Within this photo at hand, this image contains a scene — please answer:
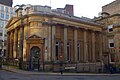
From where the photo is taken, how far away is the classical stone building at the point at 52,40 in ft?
125

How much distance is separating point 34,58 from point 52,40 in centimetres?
473

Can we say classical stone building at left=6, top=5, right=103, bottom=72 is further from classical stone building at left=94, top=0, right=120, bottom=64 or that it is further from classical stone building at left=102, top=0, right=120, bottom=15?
classical stone building at left=102, top=0, right=120, bottom=15

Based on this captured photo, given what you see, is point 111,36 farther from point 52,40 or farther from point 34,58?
point 34,58

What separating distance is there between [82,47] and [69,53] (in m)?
4.40

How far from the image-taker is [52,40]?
128ft

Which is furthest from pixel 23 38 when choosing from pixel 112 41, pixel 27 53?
pixel 112 41

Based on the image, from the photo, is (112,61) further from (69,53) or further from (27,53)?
(27,53)

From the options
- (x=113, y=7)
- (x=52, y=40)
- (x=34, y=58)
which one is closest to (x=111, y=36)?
(x=113, y=7)

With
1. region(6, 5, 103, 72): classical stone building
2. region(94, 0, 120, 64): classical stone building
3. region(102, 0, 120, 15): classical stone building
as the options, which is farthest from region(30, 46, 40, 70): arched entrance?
region(102, 0, 120, 15): classical stone building

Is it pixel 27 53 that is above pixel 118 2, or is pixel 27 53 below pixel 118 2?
below

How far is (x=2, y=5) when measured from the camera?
92.8 meters

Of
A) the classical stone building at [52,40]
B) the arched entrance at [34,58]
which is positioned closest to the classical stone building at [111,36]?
the classical stone building at [52,40]

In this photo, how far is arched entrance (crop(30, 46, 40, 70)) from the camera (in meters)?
38.0

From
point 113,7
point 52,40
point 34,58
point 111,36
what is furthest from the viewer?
point 113,7
